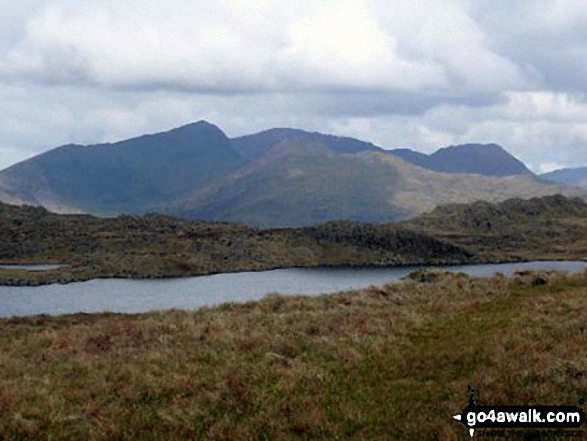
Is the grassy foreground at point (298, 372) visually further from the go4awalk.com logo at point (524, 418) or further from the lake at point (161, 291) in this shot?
the lake at point (161, 291)

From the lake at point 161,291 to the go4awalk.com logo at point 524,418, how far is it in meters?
98.5

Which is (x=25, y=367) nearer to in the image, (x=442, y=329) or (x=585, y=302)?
(x=442, y=329)

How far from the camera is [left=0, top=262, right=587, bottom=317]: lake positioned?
125625 mm

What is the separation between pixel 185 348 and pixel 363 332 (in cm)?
700

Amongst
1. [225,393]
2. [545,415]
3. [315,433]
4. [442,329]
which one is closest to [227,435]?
[315,433]

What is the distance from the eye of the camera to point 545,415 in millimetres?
13203

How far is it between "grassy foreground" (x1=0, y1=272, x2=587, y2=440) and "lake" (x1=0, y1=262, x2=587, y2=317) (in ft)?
274

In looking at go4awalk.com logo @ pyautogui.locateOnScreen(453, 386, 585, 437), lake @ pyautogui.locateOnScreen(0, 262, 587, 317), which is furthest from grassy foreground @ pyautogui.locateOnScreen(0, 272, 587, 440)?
lake @ pyautogui.locateOnScreen(0, 262, 587, 317)

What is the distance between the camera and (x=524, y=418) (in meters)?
13.2

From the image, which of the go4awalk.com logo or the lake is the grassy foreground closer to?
the go4awalk.com logo

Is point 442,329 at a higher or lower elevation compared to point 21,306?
higher

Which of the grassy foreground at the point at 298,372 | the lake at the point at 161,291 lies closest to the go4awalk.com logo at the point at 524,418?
the grassy foreground at the point at 298,372

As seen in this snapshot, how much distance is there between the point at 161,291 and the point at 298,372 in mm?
142751

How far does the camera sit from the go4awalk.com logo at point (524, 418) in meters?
12.9
